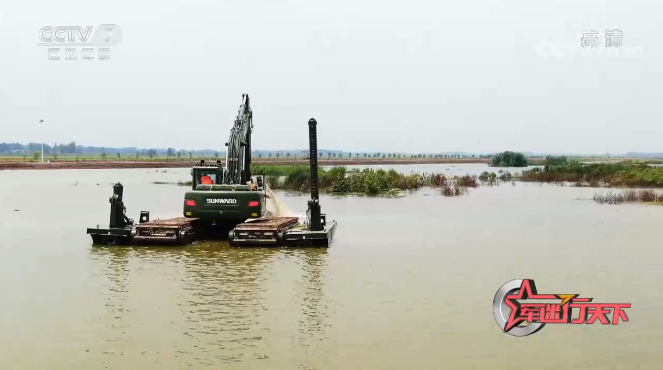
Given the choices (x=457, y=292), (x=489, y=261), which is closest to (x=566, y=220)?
(x=489, y=261)

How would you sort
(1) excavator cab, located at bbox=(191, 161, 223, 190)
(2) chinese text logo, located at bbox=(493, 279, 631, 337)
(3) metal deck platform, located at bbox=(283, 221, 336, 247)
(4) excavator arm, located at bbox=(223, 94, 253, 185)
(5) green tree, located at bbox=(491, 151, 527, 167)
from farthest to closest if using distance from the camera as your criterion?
(5) green tree, located at bbox=(491, 151, 527, 167)
(4) excavator arm, located at bbox=(223, 94, 253, 185)
(1) excavator cab, located at bbox=(191, 161, 223, 190)
(3) metal deck platform, located at bbox=(283, 221, 336, 247)
(2) chinese text logo, located at bbox=(493, 279, 631, 337)

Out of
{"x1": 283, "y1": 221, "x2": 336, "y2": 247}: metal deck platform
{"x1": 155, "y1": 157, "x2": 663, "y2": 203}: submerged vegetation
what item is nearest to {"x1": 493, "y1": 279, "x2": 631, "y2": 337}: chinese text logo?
{"x1": 283, "y1": 221, "x2": 336, "y2": 247}: metal deck platform

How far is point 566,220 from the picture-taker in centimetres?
2973

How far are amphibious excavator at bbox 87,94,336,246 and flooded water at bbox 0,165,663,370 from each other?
1.67 feet

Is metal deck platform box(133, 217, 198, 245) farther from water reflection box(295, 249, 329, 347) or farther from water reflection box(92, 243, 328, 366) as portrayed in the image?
water reflection box(295, 249, 329, 347)

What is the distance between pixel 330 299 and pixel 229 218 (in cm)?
850

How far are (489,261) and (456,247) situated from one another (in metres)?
2.85

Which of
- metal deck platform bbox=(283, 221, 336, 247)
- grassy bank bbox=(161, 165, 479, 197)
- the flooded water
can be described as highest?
grassy bank bbox=(161, 165, 479, 197)

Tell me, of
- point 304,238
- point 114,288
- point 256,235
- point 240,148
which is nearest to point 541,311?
point 114,288

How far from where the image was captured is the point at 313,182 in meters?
20.0

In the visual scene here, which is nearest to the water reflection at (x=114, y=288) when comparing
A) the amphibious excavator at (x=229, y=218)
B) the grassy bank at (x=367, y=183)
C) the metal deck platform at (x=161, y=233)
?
the metal deck platform at (x=161, y=233)

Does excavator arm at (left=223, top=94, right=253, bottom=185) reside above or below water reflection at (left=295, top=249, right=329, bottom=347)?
above

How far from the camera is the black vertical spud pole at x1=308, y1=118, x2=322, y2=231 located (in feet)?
64.6

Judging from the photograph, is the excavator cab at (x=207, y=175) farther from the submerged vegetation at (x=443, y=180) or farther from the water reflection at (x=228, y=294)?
the submerged vegetation at (x=443, y=180)
